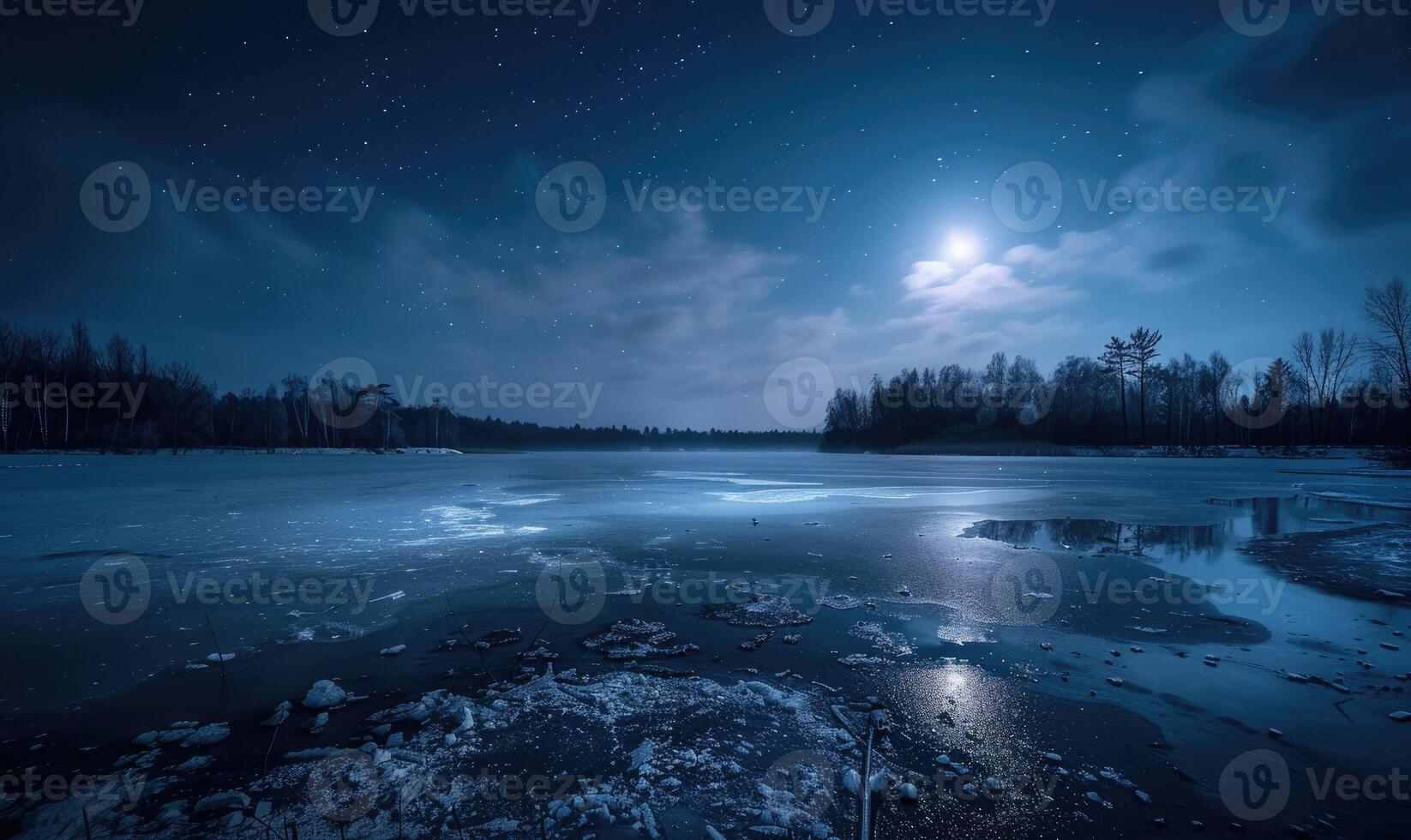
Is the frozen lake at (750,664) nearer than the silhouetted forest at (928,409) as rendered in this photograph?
Yes

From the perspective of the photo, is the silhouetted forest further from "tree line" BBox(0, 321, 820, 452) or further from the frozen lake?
the frozen lake

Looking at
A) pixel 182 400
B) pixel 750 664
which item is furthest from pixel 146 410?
pixel 750 664

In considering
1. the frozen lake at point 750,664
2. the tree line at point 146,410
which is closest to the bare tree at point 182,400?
the tree line at point 146,410

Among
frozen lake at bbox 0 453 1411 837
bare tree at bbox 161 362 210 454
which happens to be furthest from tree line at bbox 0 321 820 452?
frozen lake at bbox 0 453 1411 837

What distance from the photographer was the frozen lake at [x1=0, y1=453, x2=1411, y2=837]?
2.62m

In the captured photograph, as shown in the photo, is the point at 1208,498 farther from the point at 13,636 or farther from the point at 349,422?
the point at 349,422

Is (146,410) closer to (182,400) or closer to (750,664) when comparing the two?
(182,400)

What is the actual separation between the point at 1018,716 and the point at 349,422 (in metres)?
97.7

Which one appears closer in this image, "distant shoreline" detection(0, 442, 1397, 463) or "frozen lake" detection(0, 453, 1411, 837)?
"frozen lake" detection(0, 453, 1411, 837)

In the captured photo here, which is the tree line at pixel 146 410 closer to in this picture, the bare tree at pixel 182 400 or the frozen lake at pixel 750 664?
the bare tree at pixel 182 400

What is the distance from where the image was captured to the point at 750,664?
4180mm

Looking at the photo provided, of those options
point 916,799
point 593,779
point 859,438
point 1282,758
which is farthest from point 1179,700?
point 859,438

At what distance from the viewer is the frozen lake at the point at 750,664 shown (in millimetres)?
2623

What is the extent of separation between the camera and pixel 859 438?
78.7 meters
